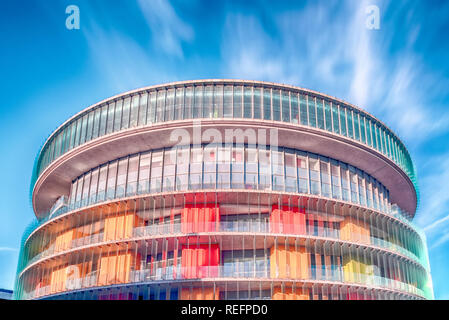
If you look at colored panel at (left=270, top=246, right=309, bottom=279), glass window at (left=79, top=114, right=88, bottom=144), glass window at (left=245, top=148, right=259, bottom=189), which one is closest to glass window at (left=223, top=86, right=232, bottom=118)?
glass window at (left=245, top=148, right=259, bottom=189)

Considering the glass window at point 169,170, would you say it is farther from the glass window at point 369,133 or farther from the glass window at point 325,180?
the glass window at point 369,133

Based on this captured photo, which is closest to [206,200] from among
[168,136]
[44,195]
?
[168,136]

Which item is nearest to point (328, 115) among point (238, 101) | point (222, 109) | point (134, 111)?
point (238, 101)

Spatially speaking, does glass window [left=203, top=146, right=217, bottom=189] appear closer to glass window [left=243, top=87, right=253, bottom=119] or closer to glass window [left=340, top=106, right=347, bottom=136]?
glass window [left=243, top=87, right=253, bottom=119]

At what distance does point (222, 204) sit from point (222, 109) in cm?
756

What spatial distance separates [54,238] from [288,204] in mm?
20785

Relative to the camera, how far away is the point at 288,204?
122ft

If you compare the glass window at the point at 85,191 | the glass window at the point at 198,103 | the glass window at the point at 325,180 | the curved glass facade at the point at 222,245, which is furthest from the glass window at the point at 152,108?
the glass window at the point at 325,180

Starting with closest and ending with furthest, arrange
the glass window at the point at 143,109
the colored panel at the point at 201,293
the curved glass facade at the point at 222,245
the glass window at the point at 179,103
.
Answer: the colored panel at the point at 201,293
the curved glass facade at the point at 222,245
the glass window at the point at 179,103
the glass window at the point at 143,109

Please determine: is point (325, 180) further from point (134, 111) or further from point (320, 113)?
point (134, 111)

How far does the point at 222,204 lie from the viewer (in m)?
37.0

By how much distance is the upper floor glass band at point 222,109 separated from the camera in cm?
3838

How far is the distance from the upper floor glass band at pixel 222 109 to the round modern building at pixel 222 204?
11 centimetres
